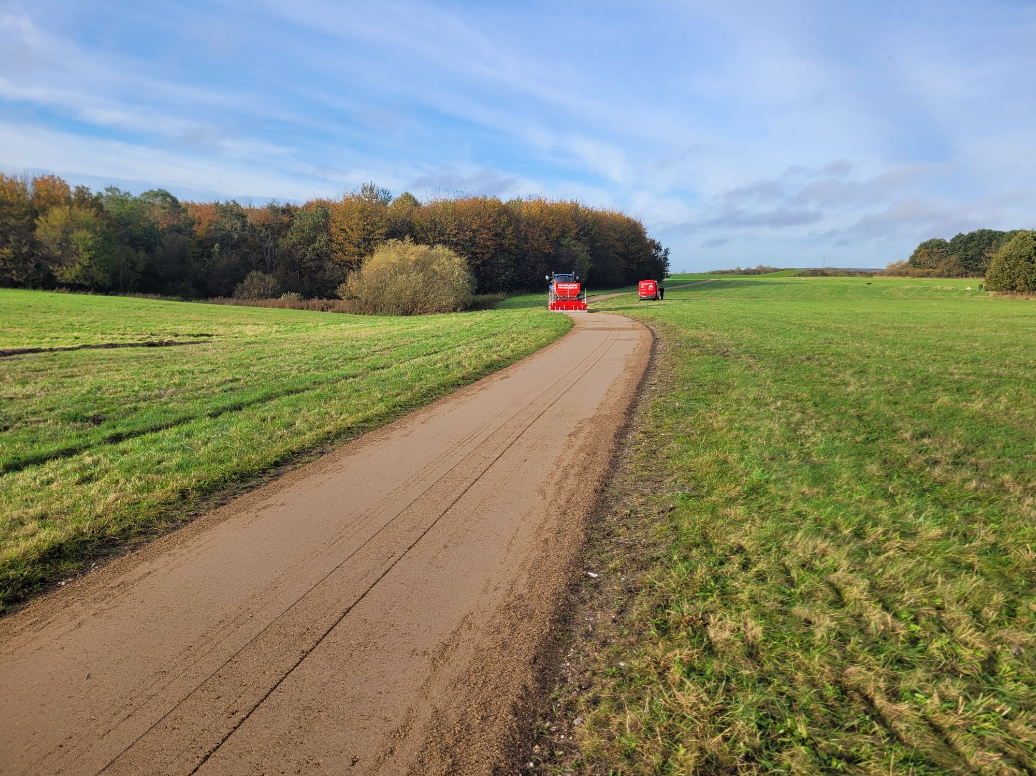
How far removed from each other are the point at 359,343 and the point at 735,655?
61.5 feet

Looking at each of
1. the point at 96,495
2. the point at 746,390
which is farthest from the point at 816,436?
the point at 96,495

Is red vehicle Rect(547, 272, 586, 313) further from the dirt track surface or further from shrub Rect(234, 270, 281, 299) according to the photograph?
shrub Rect(234, 270, 281, 299)

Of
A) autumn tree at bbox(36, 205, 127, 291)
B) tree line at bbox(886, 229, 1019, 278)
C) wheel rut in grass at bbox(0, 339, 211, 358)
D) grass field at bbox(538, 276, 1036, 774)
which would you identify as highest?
tree line at bbox(886, 229, 1019, 278)

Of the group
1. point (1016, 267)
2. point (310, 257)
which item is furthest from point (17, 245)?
point (1016, 267)

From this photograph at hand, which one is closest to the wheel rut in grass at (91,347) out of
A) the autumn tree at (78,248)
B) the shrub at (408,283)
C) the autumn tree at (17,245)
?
the shrub at (408,283)

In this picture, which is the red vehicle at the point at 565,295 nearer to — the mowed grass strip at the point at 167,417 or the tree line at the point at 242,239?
the mowed grass strip at the point at 167,417

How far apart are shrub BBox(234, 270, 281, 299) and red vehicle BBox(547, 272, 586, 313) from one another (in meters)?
36.4

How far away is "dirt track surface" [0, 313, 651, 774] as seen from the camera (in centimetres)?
272

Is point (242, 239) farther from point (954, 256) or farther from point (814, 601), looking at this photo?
point (954, 256)

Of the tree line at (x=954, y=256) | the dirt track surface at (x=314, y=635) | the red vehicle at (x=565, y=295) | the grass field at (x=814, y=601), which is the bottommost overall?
the dirt track surface at (x=314, y=635)

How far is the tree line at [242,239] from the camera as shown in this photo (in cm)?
5238

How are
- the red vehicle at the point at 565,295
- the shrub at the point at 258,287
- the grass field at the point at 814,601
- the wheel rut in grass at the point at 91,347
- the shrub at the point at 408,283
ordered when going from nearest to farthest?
the grass field at the point at 814,601 < the wheel rut in grass at the point at 91,347 < the red vehicle at the point at 565,295 < the shrub at the point at 408,283 < the shrub at the point at 258,287

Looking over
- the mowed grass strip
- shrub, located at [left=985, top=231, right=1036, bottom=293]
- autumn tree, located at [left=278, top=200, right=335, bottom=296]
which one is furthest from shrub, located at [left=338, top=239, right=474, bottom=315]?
shrub, located at [left=985, top=231, right=1036, bottom=293]

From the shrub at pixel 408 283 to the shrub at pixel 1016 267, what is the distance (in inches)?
2097
